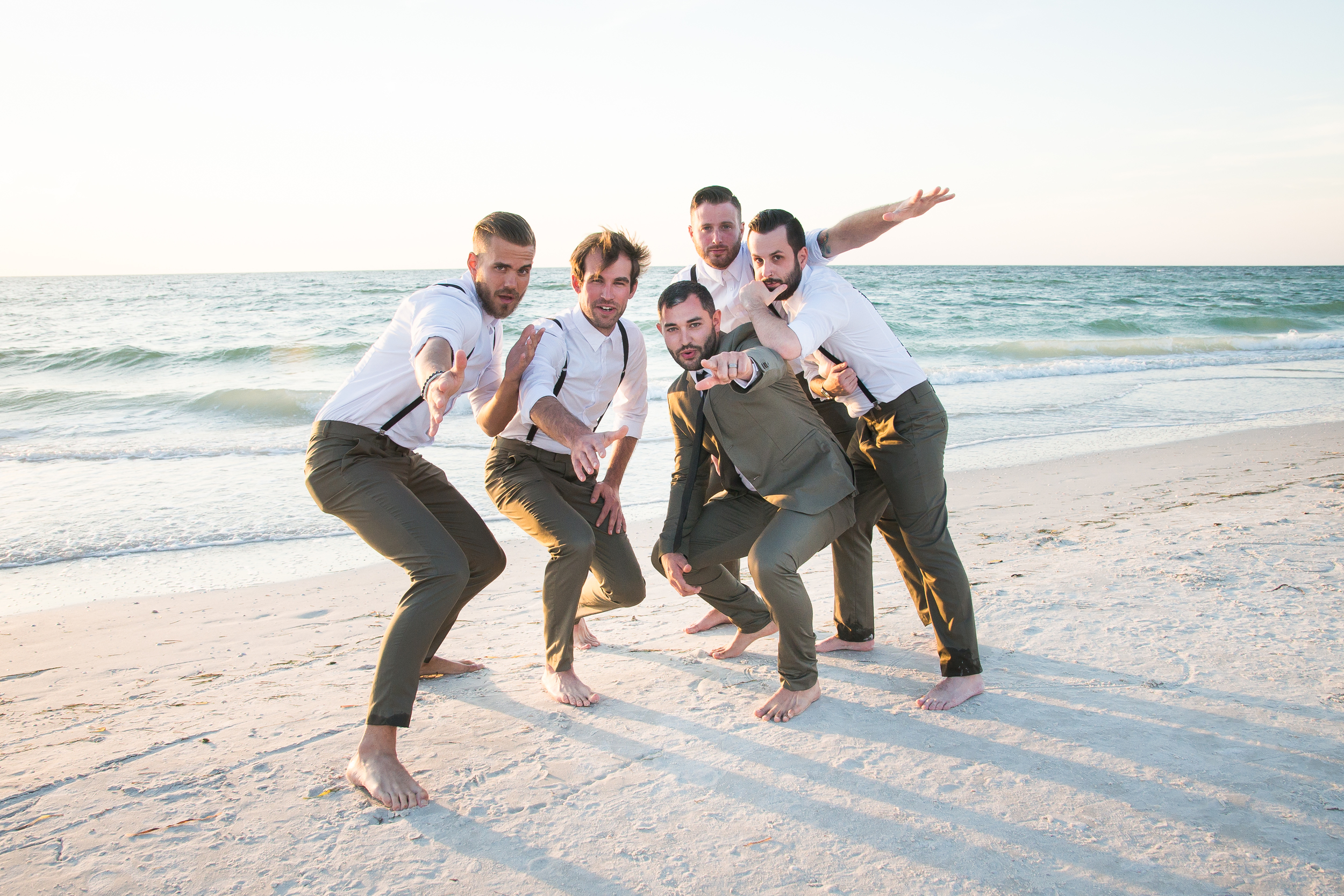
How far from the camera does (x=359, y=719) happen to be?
145 inches

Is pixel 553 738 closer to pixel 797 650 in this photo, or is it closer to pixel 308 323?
pixel 797 650

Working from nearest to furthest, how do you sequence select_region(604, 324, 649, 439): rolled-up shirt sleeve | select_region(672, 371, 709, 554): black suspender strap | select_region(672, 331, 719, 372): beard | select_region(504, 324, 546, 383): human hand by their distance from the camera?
select_region(672, 331, 719, 372): beard → select_region(672, 371, 709, 554): black suspender strap → select_region(504, 324, 546, 383): human hand → select_region(604, 324, 649, 439): rolled-up shirt sleeve

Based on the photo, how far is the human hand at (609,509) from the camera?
4219 mm

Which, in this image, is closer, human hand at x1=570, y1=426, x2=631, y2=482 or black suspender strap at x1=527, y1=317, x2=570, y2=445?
human hand at x1=570, y1=426, x2=631, y2=482

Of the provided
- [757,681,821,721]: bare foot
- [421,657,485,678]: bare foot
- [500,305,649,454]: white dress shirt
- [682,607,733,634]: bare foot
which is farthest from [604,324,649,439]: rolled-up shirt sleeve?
[757,681,821,721]: bare foot

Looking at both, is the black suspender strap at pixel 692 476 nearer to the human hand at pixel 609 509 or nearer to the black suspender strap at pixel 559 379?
the human hand at pixel 609 509

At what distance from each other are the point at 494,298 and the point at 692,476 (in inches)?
51.2

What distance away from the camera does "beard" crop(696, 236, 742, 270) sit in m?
4.51

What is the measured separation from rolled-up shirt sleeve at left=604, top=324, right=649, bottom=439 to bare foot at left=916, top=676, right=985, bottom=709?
1.99 metres

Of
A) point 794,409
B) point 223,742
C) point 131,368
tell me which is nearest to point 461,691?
point 223,742

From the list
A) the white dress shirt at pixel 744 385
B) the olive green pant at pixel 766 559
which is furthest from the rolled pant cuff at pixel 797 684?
the white dress shirt at pixel 744 385

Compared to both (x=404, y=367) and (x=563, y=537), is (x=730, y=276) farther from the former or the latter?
(x=404, y=367)

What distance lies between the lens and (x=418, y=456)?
3932 mm

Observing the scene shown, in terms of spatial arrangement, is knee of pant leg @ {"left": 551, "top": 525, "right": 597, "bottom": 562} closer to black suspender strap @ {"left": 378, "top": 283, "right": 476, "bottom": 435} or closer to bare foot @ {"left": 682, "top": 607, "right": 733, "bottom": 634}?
black suspender strap @ {"left": 378, "top": 283, "right": 476, "bottom": 435}
